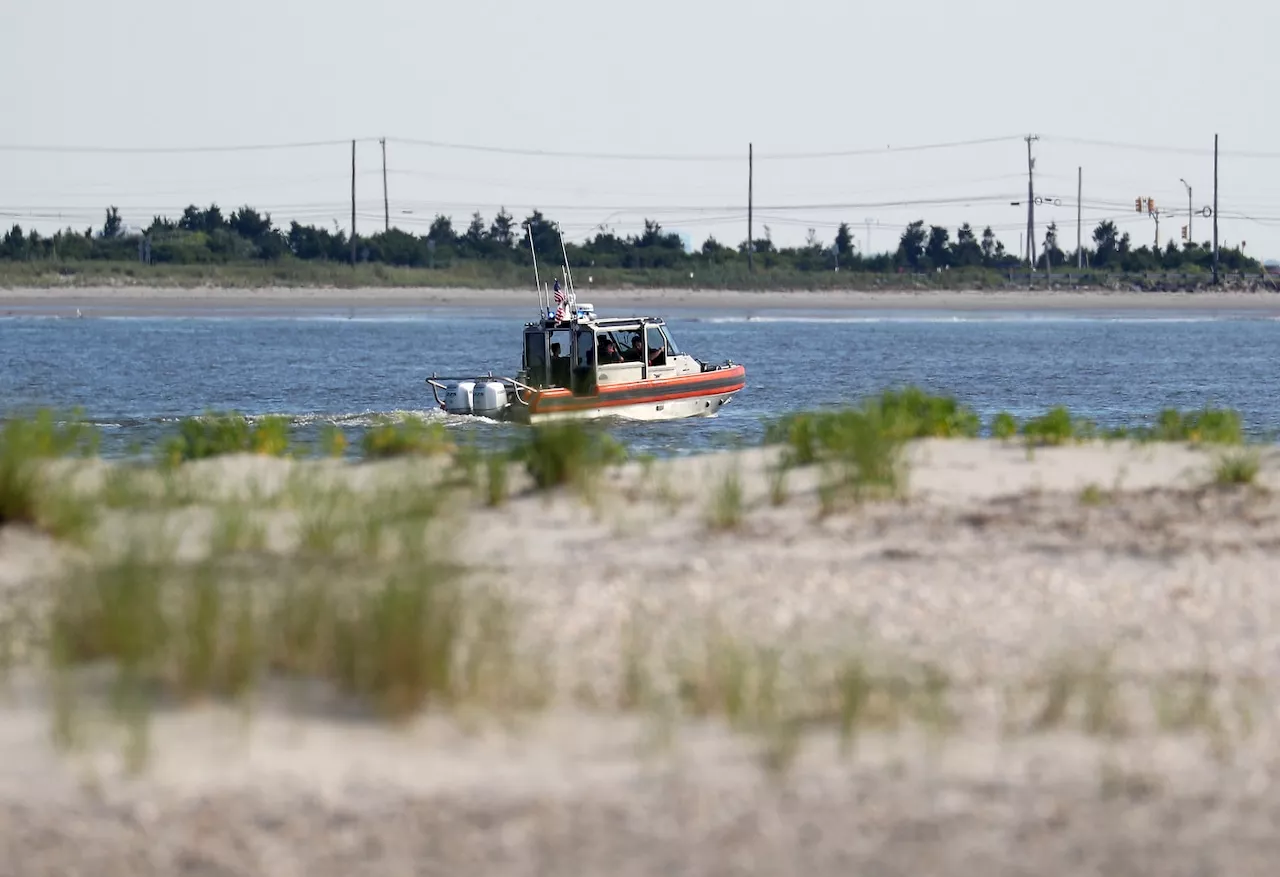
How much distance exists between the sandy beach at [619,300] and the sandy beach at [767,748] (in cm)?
7200

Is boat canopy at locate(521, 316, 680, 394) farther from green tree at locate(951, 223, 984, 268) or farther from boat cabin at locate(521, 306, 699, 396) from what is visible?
green tree at locate(951, 223, 984, 268)

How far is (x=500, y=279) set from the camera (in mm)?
94312

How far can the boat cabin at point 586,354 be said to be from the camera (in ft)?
90.2

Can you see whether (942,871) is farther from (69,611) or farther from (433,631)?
(69,611)

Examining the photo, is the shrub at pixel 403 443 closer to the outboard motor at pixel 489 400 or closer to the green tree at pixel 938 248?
the outboard motor at pixel 489 400

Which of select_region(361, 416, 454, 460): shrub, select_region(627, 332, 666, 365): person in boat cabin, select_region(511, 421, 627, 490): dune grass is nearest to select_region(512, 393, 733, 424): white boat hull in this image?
select_region(627, 332, 666, 365): person in boat cabin

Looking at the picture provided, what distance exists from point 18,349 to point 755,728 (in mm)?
48117

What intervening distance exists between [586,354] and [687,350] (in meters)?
27.8

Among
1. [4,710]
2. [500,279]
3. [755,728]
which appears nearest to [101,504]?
[4,710]

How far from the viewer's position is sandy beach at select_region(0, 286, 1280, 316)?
84.1 meters

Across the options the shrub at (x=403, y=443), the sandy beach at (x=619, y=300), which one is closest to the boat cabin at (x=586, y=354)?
the shrub at (x=403, y=443)

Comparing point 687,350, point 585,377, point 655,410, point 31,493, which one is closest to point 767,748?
point 31,493

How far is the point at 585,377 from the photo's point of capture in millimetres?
27500

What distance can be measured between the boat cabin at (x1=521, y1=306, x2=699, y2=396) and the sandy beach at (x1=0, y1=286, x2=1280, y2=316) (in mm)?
52342
